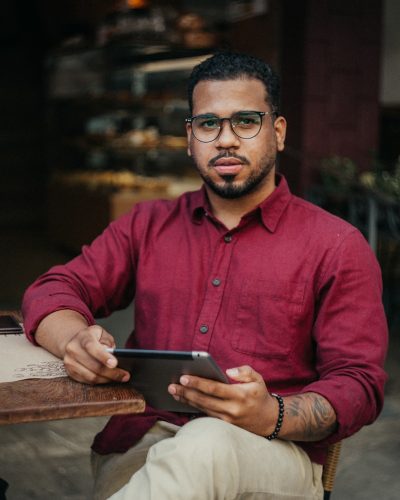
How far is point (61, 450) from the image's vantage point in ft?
Result: 11.6

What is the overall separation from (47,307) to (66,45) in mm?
7275

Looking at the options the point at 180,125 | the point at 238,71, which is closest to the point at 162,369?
the point at 238,71

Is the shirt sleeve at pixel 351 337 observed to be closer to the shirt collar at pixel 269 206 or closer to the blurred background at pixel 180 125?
the shirt collar at pixel 269 206

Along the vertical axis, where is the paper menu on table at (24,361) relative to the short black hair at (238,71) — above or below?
below

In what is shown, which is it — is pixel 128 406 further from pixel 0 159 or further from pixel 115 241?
pixel 0 159

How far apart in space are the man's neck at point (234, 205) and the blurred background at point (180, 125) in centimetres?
149

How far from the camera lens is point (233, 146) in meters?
2.00

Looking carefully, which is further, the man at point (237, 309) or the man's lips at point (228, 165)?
the man's lips at point (228, 165)

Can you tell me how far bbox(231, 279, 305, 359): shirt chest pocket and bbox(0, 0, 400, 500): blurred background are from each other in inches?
56.1

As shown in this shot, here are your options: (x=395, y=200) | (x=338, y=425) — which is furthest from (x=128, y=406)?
(x=395, y=200)

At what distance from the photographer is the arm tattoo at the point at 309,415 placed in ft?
5.56

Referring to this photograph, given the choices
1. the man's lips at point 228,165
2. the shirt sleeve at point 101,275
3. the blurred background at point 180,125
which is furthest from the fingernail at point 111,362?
the blurred background at point 180,125

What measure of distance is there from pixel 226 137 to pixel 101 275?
0.55 meters

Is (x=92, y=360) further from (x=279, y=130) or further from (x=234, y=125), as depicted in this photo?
(x=279, y=130)
